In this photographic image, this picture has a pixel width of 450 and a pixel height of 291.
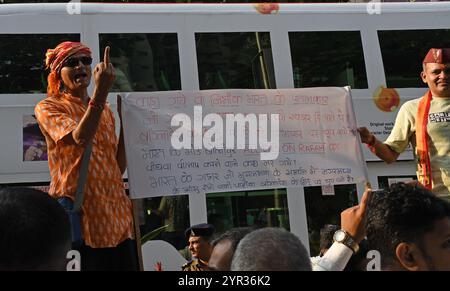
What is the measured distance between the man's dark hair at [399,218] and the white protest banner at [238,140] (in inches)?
68.8

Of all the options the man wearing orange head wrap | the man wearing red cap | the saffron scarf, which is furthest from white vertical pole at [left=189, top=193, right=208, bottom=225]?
the saffron scarf

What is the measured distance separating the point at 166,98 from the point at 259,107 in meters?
0.61

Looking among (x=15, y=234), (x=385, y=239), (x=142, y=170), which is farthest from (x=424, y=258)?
(x=142, y=170)

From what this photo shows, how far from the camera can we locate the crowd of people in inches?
61.2

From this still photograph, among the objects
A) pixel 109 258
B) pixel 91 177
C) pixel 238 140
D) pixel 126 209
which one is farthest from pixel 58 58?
pixel 238 140

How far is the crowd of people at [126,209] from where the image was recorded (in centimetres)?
155

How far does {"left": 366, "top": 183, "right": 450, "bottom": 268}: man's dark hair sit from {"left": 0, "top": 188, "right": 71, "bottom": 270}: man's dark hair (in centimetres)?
97

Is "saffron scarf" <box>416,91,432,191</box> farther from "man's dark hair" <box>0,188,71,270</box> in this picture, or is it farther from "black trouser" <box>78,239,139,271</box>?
"man's dark hair" <box>0,188,71,270</box>

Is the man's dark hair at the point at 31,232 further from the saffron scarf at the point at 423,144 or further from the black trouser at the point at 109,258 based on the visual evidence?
the saffron scarf at the point at 423,144

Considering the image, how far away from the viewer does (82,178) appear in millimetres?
2830

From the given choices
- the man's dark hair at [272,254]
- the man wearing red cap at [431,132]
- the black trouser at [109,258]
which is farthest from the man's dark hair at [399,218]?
the man wearing red cap at [431,132]

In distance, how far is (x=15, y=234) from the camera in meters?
1.52

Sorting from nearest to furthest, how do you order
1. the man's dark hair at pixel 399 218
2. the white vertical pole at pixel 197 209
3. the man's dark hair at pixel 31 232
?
the man's dark hair at pixel 31 232, the man's dark hair at pixel 399 218, the white vertical pole at pixel 197 209
